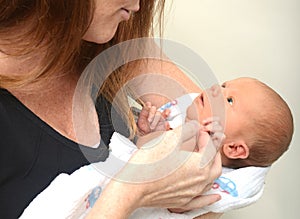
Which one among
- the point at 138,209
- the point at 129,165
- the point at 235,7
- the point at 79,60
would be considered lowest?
the point at 138,209

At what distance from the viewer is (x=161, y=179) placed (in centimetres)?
96

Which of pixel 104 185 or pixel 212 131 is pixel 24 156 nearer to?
pixel 104 185

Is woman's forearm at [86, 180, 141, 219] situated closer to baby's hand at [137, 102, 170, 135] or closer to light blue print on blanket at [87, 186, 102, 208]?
light blue print on blanket at [87, 186, 102, 208]

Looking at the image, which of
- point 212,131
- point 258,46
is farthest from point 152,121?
point 258,46

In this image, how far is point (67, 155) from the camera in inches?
39.0

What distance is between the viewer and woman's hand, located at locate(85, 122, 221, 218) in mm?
916

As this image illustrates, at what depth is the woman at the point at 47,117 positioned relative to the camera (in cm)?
91

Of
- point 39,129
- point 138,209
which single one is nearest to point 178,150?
point 138,209

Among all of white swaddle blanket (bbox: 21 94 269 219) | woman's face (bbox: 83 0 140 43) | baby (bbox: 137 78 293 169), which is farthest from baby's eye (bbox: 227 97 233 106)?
woman's face (bbox: 83 0 140 43)

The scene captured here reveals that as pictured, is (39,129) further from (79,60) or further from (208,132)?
(208,132)

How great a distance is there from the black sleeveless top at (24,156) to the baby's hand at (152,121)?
0.80 ft

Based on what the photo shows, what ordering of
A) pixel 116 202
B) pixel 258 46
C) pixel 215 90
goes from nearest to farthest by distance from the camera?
pixel 116 202
pixel 215 90
pixel 258 46

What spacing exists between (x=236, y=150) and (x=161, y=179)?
0.91ft

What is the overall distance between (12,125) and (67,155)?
0.13 metres
